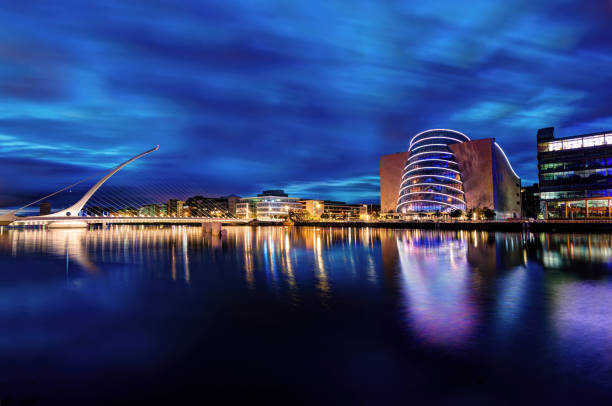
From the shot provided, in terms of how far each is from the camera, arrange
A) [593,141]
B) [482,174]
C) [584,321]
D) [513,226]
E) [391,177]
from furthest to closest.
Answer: [391,177]
[482,174]
[593,141]
[513,226]
[584,321]

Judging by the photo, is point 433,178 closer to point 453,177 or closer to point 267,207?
point 453,177

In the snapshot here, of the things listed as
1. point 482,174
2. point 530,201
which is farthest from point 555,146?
point 530,201

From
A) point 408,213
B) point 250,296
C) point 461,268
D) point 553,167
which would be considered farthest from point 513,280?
point 408,213

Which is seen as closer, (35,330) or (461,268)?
(35,330)

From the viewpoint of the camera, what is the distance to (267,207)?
515ft

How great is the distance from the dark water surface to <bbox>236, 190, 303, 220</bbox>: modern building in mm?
139589

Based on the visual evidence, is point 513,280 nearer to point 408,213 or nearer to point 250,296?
point 250,296

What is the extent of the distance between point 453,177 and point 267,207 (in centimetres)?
8073

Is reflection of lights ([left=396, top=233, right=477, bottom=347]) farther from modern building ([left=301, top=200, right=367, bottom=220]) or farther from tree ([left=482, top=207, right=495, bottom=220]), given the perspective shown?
modern building ([left=301, top=200, right=367, bottom=220])

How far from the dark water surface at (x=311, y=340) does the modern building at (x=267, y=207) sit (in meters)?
140

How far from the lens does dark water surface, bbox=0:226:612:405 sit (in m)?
5.69

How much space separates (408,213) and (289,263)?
8256cm

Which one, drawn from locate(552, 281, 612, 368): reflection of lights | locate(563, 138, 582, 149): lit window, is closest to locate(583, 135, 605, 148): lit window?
locate(563, 138, 582, 149): lit window

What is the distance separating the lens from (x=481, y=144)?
97.1 metres
